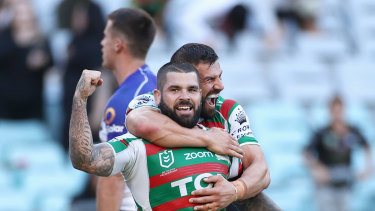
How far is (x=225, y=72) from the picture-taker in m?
12.0

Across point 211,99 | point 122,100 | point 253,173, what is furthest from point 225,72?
A: point 253,173

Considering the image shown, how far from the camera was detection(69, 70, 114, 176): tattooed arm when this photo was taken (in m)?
4.04

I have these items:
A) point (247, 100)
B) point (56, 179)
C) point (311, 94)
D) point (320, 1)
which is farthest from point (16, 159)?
point (320, 1)

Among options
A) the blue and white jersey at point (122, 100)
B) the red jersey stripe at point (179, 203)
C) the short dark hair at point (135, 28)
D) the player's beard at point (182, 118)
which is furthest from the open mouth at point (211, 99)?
the short dark hair at point (135, 28)

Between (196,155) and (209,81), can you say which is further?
(209,81)

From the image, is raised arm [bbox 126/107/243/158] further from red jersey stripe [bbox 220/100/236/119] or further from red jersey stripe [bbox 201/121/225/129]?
red jersey stripe [bbox 220/100/236/119]

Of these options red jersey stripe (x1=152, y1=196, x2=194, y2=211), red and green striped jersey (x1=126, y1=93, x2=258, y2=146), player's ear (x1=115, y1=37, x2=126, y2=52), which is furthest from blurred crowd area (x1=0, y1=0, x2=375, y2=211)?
red jersey stripe (x1=152, y1=196, x2=194, y2=211)

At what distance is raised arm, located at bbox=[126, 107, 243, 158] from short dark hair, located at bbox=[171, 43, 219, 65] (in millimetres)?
360

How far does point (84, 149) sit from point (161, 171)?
Result: 44 cm

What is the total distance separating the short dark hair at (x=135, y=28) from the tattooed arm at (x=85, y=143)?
1724 millimetres

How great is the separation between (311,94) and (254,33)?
4.52 ft

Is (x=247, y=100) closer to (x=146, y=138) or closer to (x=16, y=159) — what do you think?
(x=16, y=159)

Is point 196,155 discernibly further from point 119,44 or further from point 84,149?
point 119,44

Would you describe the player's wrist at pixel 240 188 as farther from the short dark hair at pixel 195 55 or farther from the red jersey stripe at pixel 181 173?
the short dark hair at pixel 195 55
